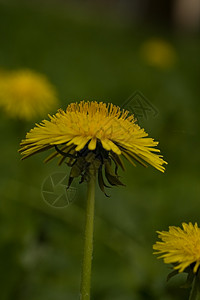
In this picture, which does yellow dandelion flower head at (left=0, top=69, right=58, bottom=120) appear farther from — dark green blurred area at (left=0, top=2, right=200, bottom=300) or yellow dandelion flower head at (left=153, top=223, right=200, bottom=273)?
yellow dandelion flower head at (left=153, top=223, right=200, bottom=273)

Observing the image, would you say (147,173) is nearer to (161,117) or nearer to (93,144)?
(161,117)

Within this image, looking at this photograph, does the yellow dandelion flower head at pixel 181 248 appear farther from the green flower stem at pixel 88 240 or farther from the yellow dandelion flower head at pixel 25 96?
the yellow dandelion flower head at pixel 25 96

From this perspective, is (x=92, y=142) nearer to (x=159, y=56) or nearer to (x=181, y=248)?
(x=181, y=248)

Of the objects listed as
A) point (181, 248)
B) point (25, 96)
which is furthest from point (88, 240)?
point (25, 96)

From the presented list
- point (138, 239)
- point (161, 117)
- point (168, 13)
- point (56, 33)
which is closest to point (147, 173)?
point (161, 117)

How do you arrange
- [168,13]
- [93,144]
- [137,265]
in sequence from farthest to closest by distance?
[168,13] → [137,265] → [93,144]
